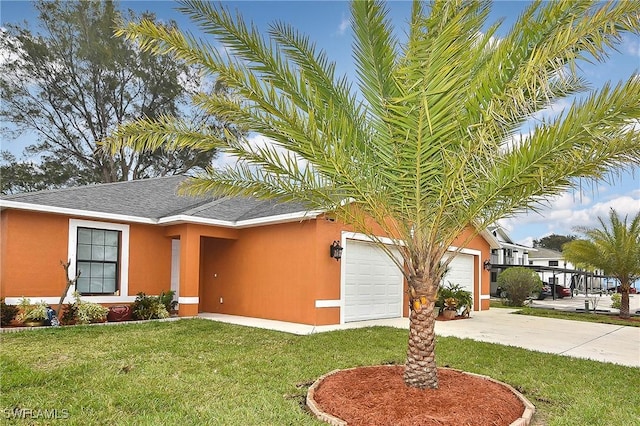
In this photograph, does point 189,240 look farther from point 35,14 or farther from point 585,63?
point 35,14

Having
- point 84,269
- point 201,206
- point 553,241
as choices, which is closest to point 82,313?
point 84,269

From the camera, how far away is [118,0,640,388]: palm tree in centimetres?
435

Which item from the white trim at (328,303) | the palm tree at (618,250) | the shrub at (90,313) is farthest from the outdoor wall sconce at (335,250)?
the palm tree at (618,250)

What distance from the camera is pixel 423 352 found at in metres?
5.32

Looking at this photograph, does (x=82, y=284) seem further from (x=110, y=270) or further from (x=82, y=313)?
(x=82, y=313)

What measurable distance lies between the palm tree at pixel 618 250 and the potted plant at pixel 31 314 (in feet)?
59.7

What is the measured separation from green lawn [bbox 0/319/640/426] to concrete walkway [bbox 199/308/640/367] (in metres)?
0.98

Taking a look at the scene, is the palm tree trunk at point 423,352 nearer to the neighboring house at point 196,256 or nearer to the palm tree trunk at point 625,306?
the neighboring house at point 196,256

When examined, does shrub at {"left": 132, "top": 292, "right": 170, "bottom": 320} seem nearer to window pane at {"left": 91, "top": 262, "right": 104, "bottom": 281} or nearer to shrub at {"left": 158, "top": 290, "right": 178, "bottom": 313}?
shrub at {"left": 158, "top": 290, "right": 178, "bottom": 313}

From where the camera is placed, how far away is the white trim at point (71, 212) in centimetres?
1037

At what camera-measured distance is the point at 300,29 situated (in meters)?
5.73

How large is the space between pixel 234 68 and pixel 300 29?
46.6 inches

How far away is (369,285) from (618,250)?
10.0 m

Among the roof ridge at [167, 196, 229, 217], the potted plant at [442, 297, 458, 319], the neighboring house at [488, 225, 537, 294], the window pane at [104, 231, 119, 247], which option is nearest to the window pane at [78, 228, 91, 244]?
the window pane at [104, 231, 119, 247]
